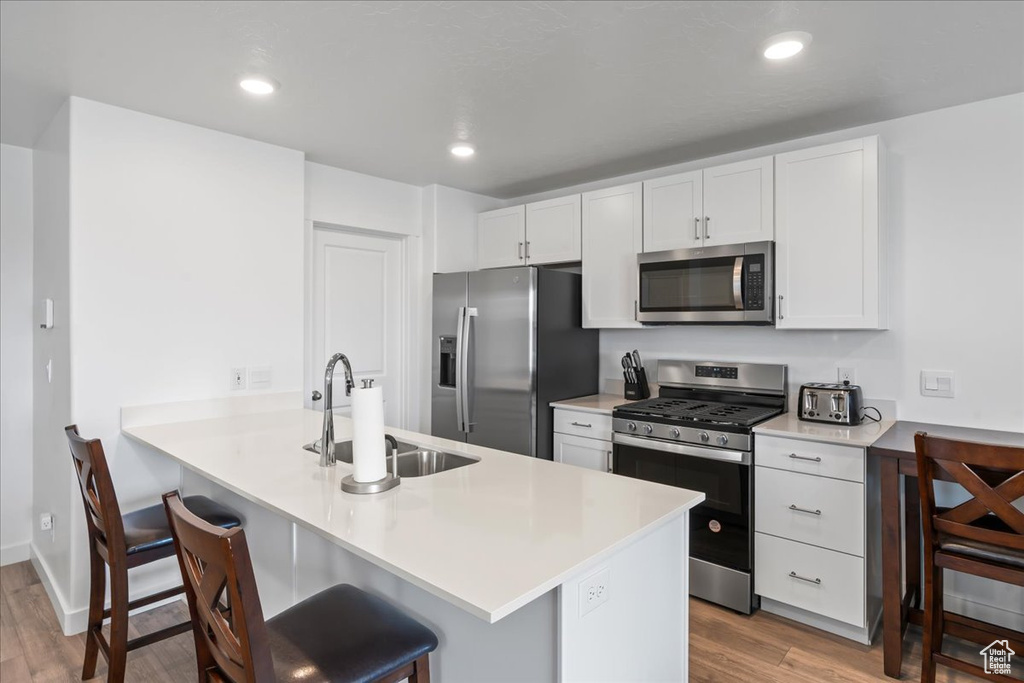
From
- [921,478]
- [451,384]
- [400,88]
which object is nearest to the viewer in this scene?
[921,478]

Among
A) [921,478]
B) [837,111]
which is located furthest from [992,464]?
[837,111]

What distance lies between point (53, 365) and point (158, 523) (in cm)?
127

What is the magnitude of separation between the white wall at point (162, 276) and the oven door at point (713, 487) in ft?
6.73

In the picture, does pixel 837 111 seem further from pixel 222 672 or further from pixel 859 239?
pixel 222 672

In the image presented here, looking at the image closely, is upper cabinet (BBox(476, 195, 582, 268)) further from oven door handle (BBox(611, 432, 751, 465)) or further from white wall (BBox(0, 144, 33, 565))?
white wall (BBox(0, 144, 33, 565))

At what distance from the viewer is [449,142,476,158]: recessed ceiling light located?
121 inches

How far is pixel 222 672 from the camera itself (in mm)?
1221

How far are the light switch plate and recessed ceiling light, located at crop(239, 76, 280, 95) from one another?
124 inches

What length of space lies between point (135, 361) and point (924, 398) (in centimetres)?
369

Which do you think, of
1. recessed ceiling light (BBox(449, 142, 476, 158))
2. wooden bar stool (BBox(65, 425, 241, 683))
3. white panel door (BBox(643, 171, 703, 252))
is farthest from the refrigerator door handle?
wooden bar stool (BBox(65, 425, 241, 683))

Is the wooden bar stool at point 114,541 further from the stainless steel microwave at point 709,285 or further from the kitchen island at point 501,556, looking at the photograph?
the stainless steel microwave at point 709,285

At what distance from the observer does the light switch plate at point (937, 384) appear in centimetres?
256

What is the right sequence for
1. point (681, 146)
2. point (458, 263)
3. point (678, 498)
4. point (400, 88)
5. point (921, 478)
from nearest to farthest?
point (678, 498), point (921, 478), point (400, 88), point (681, 146), point (458, 263)

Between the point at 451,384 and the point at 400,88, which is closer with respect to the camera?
the point at 400,88
